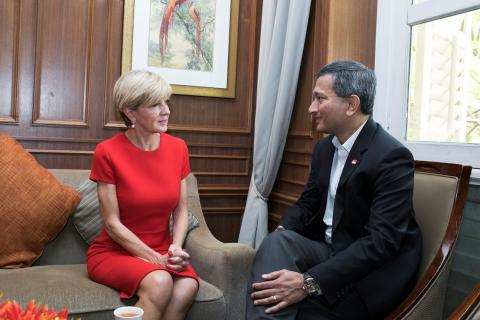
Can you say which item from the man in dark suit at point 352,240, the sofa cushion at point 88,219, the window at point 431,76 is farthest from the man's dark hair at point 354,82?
the sofa cushion at point 88,219

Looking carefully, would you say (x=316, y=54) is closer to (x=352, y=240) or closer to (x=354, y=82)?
(x=354, y=82)

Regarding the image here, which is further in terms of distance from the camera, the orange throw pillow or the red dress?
the orange throw pillow

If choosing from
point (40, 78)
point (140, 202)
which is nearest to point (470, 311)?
point (140, 202)

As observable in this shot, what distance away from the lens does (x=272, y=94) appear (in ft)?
10.1

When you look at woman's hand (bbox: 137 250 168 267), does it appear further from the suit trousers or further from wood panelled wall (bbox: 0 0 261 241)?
wood panelled wall (bbox: 0 0 261 241)

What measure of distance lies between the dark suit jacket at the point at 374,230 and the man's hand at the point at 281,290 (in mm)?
77

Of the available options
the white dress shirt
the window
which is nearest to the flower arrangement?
the white dress shirt

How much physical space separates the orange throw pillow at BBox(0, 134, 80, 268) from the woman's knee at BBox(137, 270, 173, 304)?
2.27 ft

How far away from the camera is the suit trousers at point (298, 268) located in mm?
1807

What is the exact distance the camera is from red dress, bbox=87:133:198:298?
2.20 metres

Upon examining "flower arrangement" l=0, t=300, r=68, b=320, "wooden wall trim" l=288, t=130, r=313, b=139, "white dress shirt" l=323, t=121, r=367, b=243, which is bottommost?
"flower arrangement" l=0, t=300, r=68, b=320

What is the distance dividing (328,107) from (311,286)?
0.71 meters

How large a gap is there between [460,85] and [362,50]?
23.8 inches

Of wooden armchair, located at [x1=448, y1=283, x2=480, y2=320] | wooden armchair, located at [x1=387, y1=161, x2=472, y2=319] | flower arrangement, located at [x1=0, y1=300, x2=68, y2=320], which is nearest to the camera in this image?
flower arrangement, located at [x1=0, y1=300, x2=68, y2=320]
